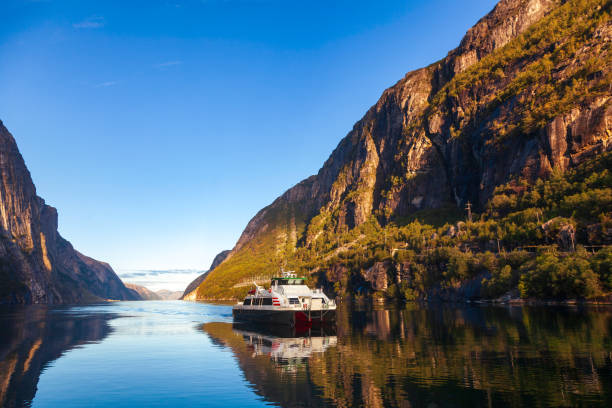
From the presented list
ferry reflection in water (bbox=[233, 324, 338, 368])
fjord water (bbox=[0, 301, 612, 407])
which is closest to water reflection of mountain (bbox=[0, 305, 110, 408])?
fjord water (bbox=[0, 301, 612, 407])

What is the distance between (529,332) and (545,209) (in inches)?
4765

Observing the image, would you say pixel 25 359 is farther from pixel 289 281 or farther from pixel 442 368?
pixel 289 281

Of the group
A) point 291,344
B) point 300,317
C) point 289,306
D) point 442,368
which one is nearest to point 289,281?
point 289,306

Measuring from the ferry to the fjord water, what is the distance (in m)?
11.7

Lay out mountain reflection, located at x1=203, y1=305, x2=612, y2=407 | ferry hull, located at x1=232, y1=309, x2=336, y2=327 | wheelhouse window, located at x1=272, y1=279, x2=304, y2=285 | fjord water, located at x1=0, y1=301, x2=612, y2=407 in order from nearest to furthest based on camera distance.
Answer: mountain reflection, located at x1=203, y1=305, x2=612, y2=407, fjord water, located at x1=0, y1=301, x2=612, y2=407, ferry hull, located at x1=232, y1=309, x2=336, y2=327, wheelhouse window, located at x1=272, y1=279, x2=304, y2=285

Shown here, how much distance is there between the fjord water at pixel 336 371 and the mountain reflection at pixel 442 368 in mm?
75

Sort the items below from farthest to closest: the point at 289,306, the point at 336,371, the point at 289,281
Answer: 1. the point at 289,281
2. the point at 289,306
3. the point at 336,371

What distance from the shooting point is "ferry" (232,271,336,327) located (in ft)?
216

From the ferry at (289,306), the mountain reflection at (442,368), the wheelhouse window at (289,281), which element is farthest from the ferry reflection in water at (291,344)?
the wheelhouse window at (289,281)

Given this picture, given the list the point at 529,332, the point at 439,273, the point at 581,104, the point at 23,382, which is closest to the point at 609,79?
the point at 581,104

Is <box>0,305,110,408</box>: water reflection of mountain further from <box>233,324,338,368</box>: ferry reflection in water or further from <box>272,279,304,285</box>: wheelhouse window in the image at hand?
<box>272,279,304,285</box>: wheelhouse window

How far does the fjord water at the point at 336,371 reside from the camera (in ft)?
77.6

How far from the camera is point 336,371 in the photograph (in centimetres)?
3128

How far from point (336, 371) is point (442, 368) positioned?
781cm
